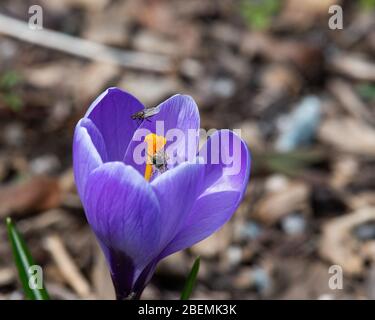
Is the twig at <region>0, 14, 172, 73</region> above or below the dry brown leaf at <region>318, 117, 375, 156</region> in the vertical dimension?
above

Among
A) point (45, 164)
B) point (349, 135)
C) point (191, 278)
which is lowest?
point (191, 278)

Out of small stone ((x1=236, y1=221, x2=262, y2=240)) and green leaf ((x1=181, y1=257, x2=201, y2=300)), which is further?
small stone ((x1=236, y1=221, x2=262, y2=240))

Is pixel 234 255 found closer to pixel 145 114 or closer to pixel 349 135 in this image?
pixel 349 135

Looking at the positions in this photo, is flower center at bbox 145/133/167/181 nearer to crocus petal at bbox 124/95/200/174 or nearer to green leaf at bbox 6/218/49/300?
crocus petal at bbox 124/95/200/174

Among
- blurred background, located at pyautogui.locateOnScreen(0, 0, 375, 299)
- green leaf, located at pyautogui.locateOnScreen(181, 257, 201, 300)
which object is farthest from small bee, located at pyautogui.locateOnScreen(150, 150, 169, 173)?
blurred background, located at pyautogui.locateOnScreen(0, 0, 375, 299)

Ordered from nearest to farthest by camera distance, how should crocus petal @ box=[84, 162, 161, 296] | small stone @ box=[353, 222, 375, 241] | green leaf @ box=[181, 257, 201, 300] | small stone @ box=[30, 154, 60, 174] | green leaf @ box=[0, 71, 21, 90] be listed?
crocus petal @ box=[84, 162, 161, 296]
green leaf @ box=[181, 257, 201, 300]
small stone @ box=[353, 222, 375, 241]
small stone @ box=[30, 154, 60, 174]
green leaf @ box=[0, 71, 21, 90]

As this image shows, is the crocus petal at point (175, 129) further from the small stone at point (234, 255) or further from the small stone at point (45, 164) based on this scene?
the small stone at point (45, 164)

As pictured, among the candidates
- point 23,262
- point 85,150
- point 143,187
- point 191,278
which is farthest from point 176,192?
point 23,262
